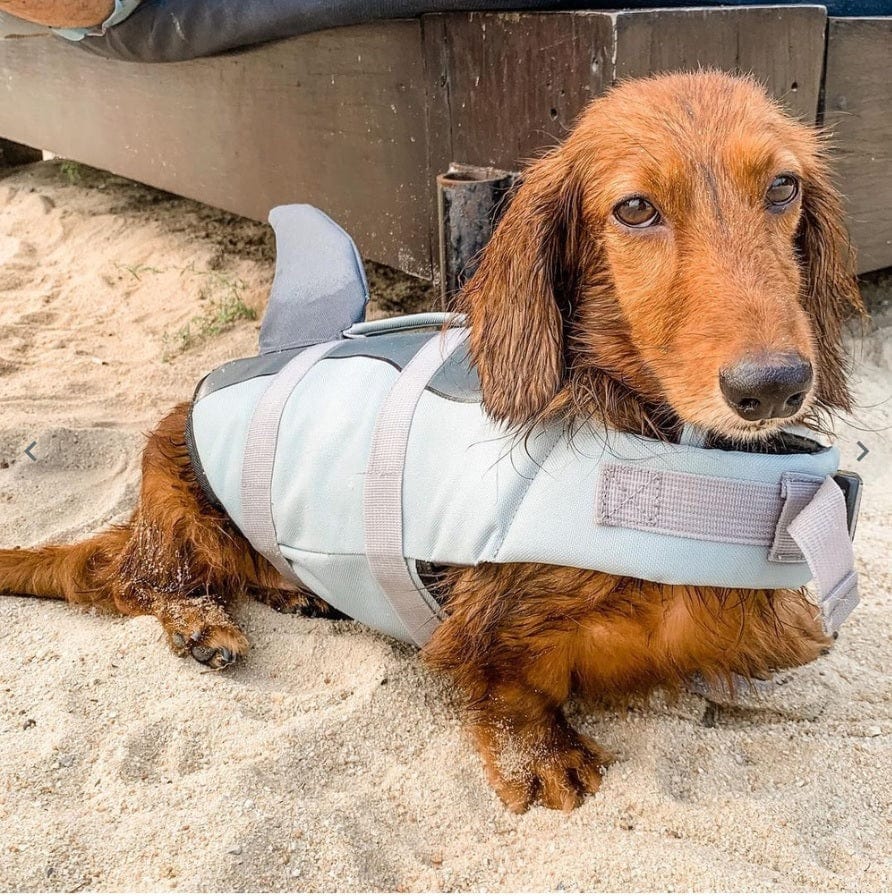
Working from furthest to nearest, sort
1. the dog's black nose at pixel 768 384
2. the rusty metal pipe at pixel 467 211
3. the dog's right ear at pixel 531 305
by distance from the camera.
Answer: the rusty metal pipe at pixel 467 211 < the dog's right ear at pixel 531 305 < the dog's black nose at pixel 768 384

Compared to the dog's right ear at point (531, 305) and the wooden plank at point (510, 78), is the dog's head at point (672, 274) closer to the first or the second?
the dog's right ear at point (531, 305)

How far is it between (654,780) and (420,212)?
2312 millimetres

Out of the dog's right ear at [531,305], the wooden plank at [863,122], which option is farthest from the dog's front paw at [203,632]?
the wooden plank at [863,122]

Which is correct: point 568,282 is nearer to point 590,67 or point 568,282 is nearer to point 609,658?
point 609,658

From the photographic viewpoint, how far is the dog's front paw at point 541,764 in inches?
75.9

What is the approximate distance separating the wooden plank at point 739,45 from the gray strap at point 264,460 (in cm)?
118

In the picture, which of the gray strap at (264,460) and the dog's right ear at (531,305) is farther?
the gray strap at (264,460)

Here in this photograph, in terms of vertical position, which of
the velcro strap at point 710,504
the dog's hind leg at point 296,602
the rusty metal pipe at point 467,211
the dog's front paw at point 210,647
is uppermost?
the rusty metal pipe at point 467,211

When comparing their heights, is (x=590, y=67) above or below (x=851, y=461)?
above

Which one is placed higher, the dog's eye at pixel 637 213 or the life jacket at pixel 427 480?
the dog's eye at pixel 637 213

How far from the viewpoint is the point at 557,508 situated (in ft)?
5.82

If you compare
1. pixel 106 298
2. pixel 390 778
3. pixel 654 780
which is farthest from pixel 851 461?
pixel 106 298

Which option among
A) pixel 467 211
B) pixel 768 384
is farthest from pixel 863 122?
pixel 768 384

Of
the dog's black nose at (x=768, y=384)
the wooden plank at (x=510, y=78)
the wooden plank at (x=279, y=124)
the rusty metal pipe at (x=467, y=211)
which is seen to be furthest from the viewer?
the wooden plank at (x=279, y=124)
